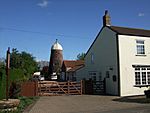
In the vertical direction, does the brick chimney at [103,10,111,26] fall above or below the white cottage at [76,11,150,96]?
above

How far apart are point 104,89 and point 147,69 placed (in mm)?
5317

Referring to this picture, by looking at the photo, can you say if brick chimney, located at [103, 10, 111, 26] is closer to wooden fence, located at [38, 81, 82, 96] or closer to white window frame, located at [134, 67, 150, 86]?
white window frame, located at [134, 67, 150, 86]

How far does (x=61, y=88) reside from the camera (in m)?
29.9

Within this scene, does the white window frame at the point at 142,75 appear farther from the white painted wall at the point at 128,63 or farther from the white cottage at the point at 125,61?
the white painted wall at the point at 128,63

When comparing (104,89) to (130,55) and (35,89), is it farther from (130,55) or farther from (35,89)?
(35,89)

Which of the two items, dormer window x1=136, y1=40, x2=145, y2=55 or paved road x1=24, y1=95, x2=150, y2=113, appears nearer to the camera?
paved road x1=24, y1=95, x2=150, y2=113

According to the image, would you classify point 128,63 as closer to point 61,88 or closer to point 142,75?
point 142,75

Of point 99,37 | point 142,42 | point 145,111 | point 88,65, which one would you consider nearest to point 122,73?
point 142,42

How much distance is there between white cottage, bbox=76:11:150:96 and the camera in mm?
28547

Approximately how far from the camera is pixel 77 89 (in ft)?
99.9

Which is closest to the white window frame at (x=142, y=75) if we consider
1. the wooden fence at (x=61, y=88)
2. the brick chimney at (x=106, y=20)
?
the wooden fence at (x=61, y=88)

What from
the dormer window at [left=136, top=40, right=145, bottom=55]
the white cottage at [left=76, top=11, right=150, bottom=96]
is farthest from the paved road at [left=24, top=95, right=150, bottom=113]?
the dormer window at [left=136, top=40, right=145, bottom=55]

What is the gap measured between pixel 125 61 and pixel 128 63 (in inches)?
17.6

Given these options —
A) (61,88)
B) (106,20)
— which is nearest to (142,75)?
(106,20)
